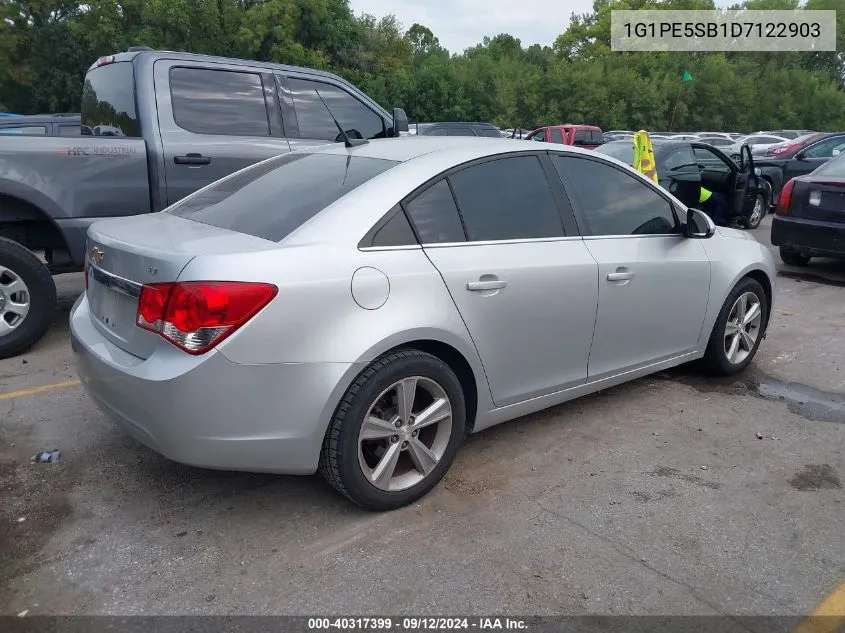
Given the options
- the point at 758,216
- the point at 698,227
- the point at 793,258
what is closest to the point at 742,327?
the point at 698,227

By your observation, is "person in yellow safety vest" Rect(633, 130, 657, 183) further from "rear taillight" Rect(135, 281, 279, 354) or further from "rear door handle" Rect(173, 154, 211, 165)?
"rear taillight" Rect(135, 281, 279, 354)

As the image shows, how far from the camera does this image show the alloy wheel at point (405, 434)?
306cm

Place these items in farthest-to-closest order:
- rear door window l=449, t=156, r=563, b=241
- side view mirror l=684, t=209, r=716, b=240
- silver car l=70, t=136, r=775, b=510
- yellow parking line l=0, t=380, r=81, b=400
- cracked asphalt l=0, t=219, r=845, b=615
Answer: yellow parking line l=0, t=380, r=81, b=400 → side view mirror l=684, t=209, r=716, b=240 → rear door window l=449, t=156, r=563, b=241 → silver car l=70, t=136, r=775, b=510 → cracked asphalt l=0, t=219, r=845, b=615

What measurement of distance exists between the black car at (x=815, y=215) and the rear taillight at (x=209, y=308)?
7082mm

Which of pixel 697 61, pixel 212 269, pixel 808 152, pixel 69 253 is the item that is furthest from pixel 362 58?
pixel 212 269

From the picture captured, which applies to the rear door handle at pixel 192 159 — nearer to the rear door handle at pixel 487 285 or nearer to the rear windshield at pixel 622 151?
the rear door handle at pixel 487 285

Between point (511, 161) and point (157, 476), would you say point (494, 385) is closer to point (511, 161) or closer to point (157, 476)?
point (511, 161)

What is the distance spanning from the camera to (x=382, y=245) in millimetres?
3074

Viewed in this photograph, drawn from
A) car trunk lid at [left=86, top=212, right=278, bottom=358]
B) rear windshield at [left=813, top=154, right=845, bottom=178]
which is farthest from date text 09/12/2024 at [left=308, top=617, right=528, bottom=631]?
rear windshield at [left=813, top=154, right=845, bottom=178]

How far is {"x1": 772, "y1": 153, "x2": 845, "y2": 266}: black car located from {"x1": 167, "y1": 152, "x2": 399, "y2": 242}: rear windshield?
622 centimetres

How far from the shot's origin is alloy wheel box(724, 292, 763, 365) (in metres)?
4.85

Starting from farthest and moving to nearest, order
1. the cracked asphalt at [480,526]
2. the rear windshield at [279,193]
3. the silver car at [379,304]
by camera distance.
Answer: the rear windshield at [279,193]
the silver car at [379,304]
the cracked asphalt at [480,526]

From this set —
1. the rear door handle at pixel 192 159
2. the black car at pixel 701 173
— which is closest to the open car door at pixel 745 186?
the black car at pixel 701 173

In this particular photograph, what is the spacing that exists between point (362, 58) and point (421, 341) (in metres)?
41.9
